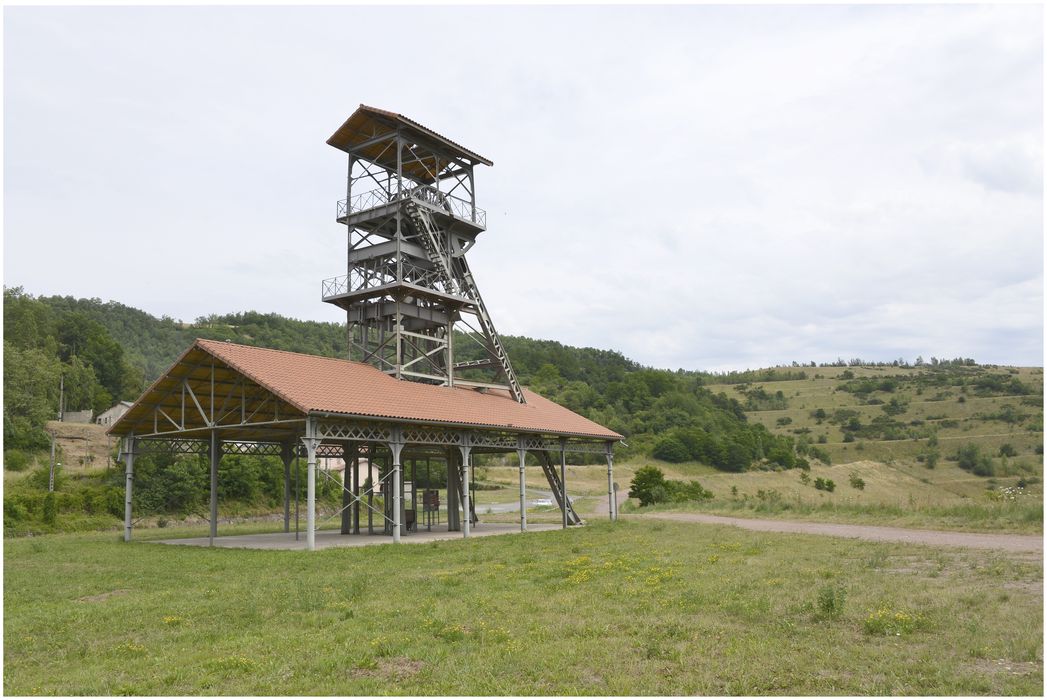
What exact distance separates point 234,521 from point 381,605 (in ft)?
109

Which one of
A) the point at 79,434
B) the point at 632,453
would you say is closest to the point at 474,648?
→ the point at 79,434

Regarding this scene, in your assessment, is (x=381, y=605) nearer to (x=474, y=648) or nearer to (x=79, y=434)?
(x=474, y=648)

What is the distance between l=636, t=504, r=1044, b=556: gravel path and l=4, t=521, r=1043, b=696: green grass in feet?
9.24

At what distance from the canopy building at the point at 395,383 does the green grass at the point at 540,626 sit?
6.87 metres

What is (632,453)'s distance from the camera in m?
91.9

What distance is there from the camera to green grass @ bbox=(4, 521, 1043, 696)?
830 cm

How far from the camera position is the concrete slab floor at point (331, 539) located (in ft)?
80.5

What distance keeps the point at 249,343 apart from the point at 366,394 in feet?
310

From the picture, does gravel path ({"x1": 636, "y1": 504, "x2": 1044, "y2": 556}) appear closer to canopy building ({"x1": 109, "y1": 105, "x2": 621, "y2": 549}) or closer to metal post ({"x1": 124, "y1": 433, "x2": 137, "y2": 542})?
canopy building ({"x1": 109, "y1": 105, "x2": 621, "y2": 549})

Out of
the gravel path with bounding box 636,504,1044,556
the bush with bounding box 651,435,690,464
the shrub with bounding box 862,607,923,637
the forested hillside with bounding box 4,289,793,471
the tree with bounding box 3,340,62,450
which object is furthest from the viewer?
the bush with bounding box 651,435,690,464

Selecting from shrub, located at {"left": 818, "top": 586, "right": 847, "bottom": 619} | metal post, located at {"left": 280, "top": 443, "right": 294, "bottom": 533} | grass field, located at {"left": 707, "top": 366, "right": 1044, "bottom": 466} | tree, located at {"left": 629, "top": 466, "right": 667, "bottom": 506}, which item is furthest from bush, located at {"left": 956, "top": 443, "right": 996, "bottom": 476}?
shrub, located at {"left": 818, "top": 586, "right": 847, "bottom": 619}

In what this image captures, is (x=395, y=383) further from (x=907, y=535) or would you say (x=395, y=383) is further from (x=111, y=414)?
(x=111, y=414)

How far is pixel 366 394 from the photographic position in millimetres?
24266

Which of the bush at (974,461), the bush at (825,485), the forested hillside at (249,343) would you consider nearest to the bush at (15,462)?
the forested hillside at (249,343)
